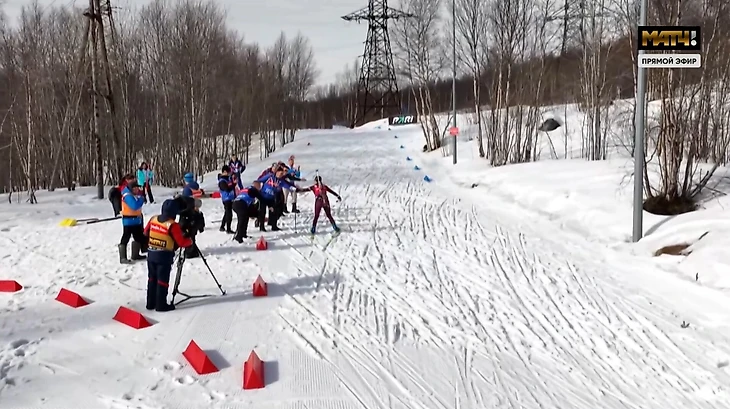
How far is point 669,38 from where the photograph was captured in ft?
29.5

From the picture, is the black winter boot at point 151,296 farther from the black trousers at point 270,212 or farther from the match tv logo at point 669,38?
the match tv logo at point 669,38

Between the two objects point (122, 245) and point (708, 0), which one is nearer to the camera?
point (122, 245)

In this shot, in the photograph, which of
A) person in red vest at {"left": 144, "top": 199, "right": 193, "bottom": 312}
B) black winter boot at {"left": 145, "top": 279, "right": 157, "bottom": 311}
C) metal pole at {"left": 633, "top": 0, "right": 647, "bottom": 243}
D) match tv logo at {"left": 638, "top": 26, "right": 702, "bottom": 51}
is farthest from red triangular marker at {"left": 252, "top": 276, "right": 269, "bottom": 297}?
match tv logo at {"left": 638, "top": 26, "right": 702, "bottom": 51}

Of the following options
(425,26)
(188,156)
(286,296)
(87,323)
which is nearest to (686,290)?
(286,296)

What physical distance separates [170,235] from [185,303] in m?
1.07

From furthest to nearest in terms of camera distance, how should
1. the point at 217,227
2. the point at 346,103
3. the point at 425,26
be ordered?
the point at 346,103, the point at 425,26, the point at 217,227

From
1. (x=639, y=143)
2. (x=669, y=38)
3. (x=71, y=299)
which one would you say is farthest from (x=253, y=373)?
(x=669, y=38)

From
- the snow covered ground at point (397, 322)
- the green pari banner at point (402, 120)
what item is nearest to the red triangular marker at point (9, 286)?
the snow covered ground at point (397, 322)

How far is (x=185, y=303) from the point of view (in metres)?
7.67

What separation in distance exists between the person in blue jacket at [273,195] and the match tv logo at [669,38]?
7.94 metres

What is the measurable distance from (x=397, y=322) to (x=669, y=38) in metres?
6.41

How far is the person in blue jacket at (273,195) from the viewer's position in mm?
12812

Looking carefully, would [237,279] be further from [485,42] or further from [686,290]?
[485,42]

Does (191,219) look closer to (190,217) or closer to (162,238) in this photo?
(190,217)
